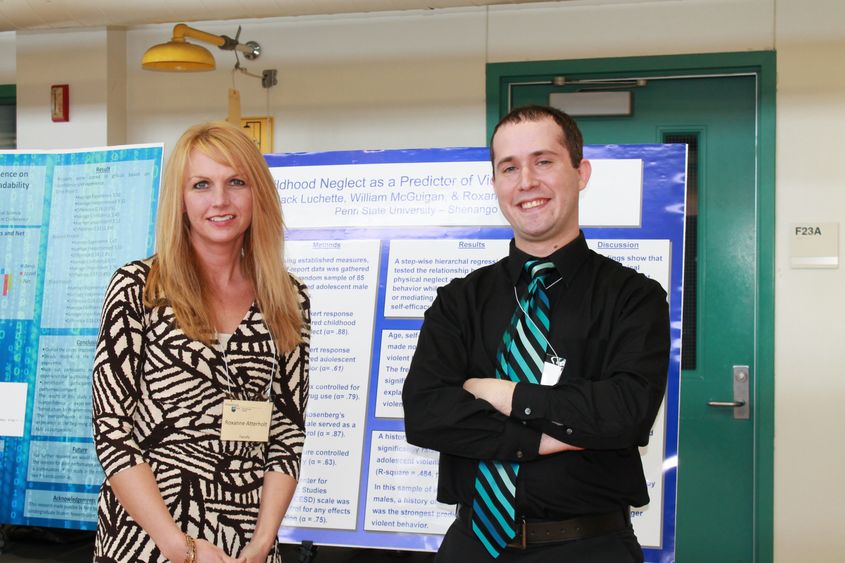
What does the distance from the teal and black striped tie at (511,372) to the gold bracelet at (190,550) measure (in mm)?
548

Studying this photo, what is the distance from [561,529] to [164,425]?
80cm

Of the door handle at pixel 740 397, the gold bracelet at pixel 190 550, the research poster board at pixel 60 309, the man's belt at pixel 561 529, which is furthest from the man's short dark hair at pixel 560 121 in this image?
the door handle at pixel 740 397

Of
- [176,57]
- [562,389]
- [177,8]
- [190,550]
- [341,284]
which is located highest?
[177,8]

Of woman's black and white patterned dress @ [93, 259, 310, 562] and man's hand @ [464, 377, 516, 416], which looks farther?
man's hand @ [464, 377, 516, 416]

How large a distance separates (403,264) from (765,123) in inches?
76.0

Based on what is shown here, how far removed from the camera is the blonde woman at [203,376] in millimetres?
1727

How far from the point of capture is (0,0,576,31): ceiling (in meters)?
3.45

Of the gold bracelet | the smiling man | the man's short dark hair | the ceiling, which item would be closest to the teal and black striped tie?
the smiling man

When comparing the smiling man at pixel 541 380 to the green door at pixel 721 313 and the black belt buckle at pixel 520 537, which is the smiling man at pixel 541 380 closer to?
the black belt buckle at pixel 520 537

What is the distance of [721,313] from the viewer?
4.04m

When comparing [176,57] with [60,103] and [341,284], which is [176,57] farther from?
[341,284]

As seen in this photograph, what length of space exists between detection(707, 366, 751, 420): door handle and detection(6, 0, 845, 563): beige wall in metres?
0.13

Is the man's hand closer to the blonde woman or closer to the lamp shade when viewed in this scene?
the blonde woman

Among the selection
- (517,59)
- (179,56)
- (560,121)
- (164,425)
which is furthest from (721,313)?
(164,425)
